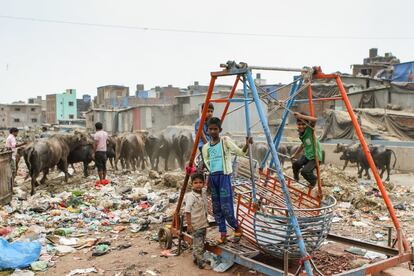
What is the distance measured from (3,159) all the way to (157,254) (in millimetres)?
5210

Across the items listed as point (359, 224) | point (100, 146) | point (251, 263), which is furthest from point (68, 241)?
point (100, 146)

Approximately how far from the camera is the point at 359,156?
15.1 m

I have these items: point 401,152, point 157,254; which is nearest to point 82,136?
point 157,254

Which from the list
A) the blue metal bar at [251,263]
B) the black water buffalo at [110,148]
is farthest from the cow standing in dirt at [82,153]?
the blue metal bar at [251,263]

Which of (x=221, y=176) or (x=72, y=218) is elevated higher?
(x=221, y=176)

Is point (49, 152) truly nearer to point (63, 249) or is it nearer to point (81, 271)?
point (63, 249)

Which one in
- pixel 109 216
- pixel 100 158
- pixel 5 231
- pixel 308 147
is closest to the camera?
pixel 308 147

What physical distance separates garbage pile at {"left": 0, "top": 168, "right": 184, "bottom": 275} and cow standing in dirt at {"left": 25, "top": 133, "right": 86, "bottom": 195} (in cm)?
67

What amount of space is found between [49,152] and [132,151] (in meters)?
5.15

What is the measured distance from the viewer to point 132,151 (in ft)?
54.5

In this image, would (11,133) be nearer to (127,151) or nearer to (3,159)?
(3,159)

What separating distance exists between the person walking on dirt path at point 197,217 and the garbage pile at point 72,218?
155cm

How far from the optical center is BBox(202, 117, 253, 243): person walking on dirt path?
198 inches

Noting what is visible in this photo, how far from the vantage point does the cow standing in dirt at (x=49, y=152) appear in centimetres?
1120
